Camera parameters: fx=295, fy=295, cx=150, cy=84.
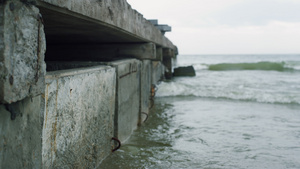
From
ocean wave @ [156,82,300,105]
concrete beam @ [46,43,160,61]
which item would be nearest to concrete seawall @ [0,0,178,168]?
concrete beam @ [46,43,160,61]

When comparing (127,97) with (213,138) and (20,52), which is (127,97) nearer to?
(213,138)

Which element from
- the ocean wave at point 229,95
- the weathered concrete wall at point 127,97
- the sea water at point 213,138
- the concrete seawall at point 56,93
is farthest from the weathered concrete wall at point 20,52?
the ocean wave at point 229,95

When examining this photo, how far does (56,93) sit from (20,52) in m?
0.51

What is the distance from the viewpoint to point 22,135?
1.31 metres

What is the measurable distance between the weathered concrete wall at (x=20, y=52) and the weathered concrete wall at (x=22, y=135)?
0.28ft

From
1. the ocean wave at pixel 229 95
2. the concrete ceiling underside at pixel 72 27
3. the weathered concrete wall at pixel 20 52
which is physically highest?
the concrete ceiling underside at pixel 72 27

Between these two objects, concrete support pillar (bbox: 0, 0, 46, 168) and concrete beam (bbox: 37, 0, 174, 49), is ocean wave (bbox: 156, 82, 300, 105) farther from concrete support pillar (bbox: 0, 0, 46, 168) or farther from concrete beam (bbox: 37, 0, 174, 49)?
concrete support pillar (bbox: 0, 0, 46, 168)

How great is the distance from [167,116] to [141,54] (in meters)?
1.50

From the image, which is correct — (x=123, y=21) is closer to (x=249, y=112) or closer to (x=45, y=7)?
(x=45, y=7)

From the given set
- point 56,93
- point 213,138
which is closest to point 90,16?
point 56,93

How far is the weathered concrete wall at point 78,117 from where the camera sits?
1593 mm

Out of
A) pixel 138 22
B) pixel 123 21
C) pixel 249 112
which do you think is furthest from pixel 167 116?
pixel 123 21

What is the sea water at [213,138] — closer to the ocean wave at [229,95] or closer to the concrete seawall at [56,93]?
the concrete seawall at [56,93]

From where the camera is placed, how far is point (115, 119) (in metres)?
2.92
